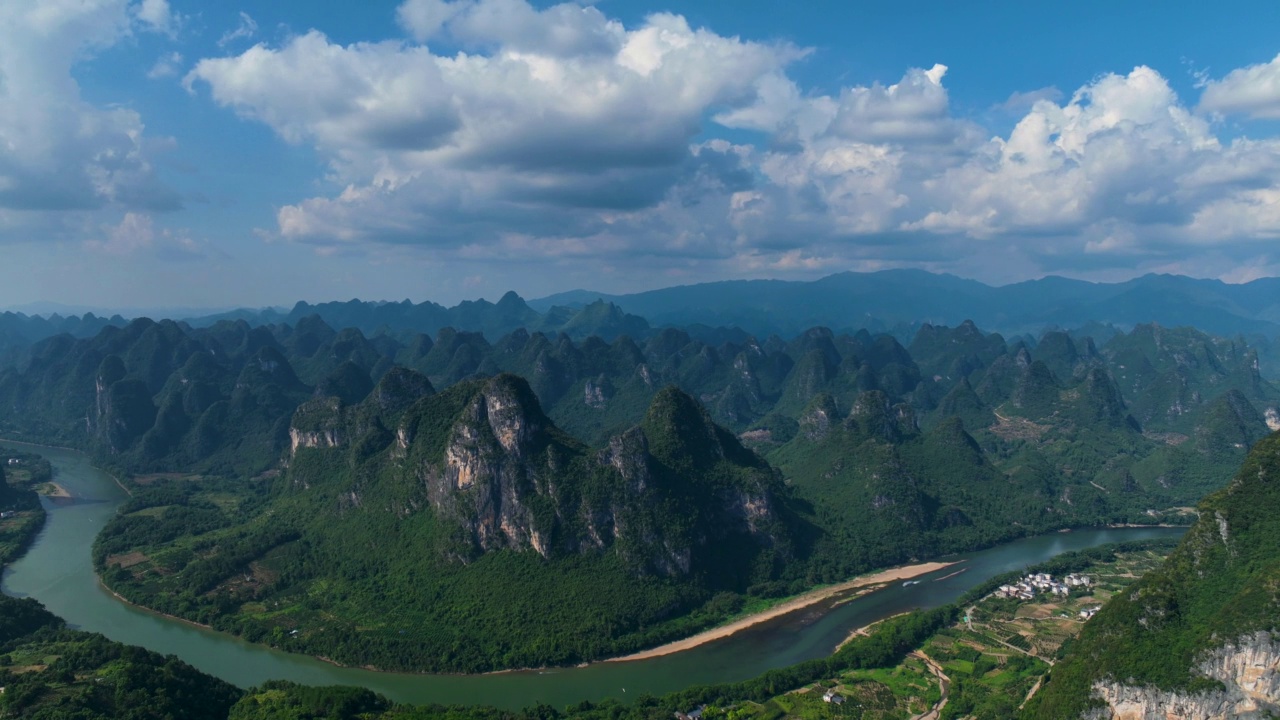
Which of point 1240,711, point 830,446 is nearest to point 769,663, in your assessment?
point 1240,711

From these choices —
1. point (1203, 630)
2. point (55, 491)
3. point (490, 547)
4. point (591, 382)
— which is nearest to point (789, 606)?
point (490, 547)

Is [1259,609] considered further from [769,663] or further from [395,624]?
[395,624]

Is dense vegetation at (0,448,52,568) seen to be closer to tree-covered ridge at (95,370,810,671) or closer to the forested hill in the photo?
tree-covered ridge at (95,370,810,671)

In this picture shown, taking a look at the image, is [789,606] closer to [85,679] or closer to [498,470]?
[498,470]

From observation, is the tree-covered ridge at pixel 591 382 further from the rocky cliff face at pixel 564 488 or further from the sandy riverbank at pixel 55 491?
the rocky cliff face at pixel 564 488

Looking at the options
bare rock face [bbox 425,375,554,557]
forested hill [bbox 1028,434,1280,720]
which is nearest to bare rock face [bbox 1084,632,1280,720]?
forested hill [bbox 1028,434,1280,720]
